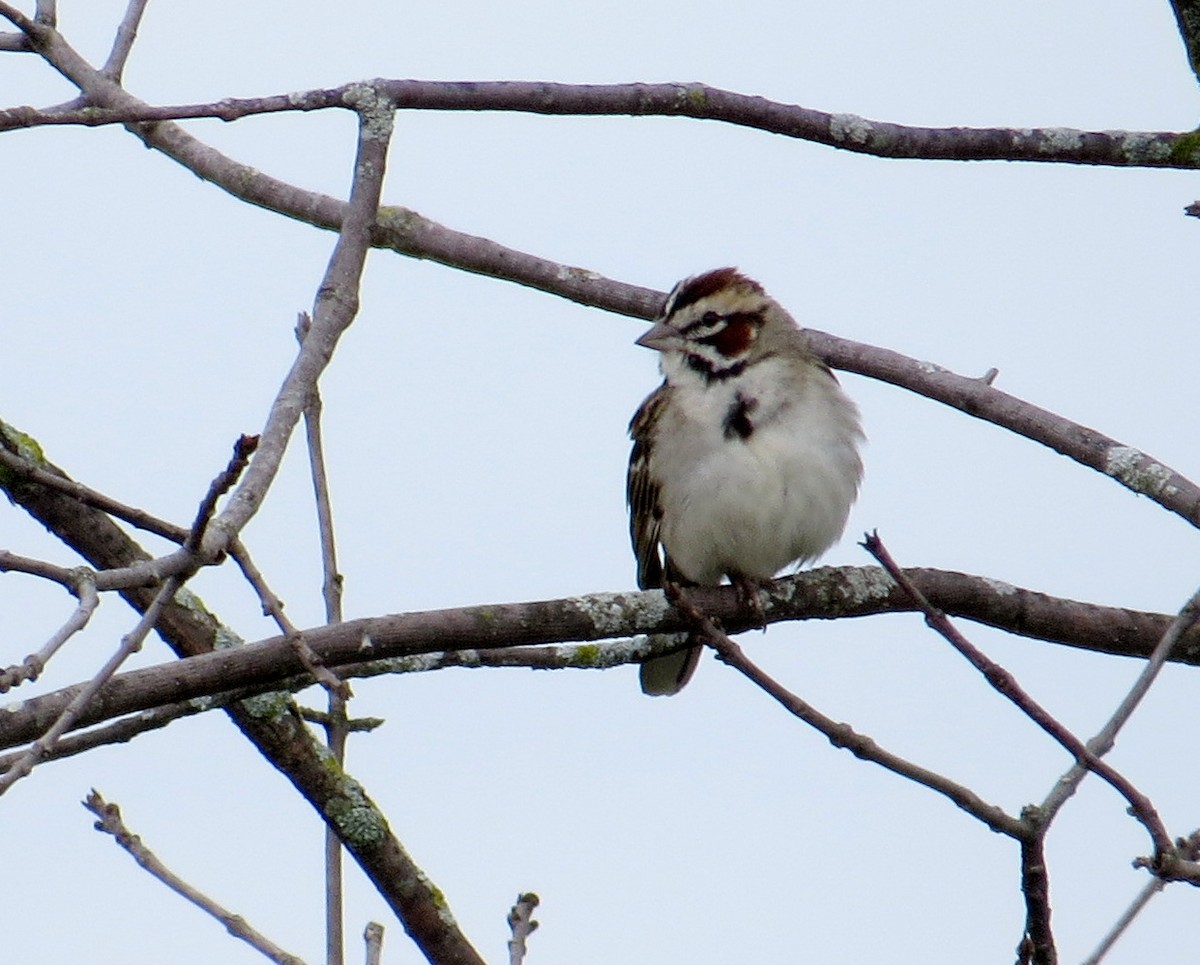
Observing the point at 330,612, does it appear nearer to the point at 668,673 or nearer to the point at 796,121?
the point at 796,121

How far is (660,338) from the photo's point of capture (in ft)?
20.0

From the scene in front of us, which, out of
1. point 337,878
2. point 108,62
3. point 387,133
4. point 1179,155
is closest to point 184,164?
point 108,62

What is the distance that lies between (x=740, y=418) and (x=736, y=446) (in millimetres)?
100

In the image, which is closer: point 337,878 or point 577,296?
point 337,878

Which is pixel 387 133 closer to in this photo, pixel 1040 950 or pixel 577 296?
pixel 577 296

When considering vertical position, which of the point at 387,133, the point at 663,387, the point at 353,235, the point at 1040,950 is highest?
the point at 663,387

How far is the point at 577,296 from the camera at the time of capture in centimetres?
543

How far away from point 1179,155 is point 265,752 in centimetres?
269

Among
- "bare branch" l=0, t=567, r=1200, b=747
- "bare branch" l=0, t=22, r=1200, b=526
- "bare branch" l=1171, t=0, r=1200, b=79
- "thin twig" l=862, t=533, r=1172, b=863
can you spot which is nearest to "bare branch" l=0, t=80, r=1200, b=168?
"bare branch" l=0, t=22, r=1200, b=526

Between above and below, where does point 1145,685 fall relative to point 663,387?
below

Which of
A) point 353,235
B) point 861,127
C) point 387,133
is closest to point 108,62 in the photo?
point 387,133

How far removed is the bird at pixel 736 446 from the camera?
580 centimetres

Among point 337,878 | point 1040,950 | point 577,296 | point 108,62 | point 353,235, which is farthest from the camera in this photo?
point 577,296

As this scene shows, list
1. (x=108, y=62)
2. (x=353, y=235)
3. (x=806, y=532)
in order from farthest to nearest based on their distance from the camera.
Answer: (x=806, y=532) → (x=108, y=62) → (x=353, y=235)
